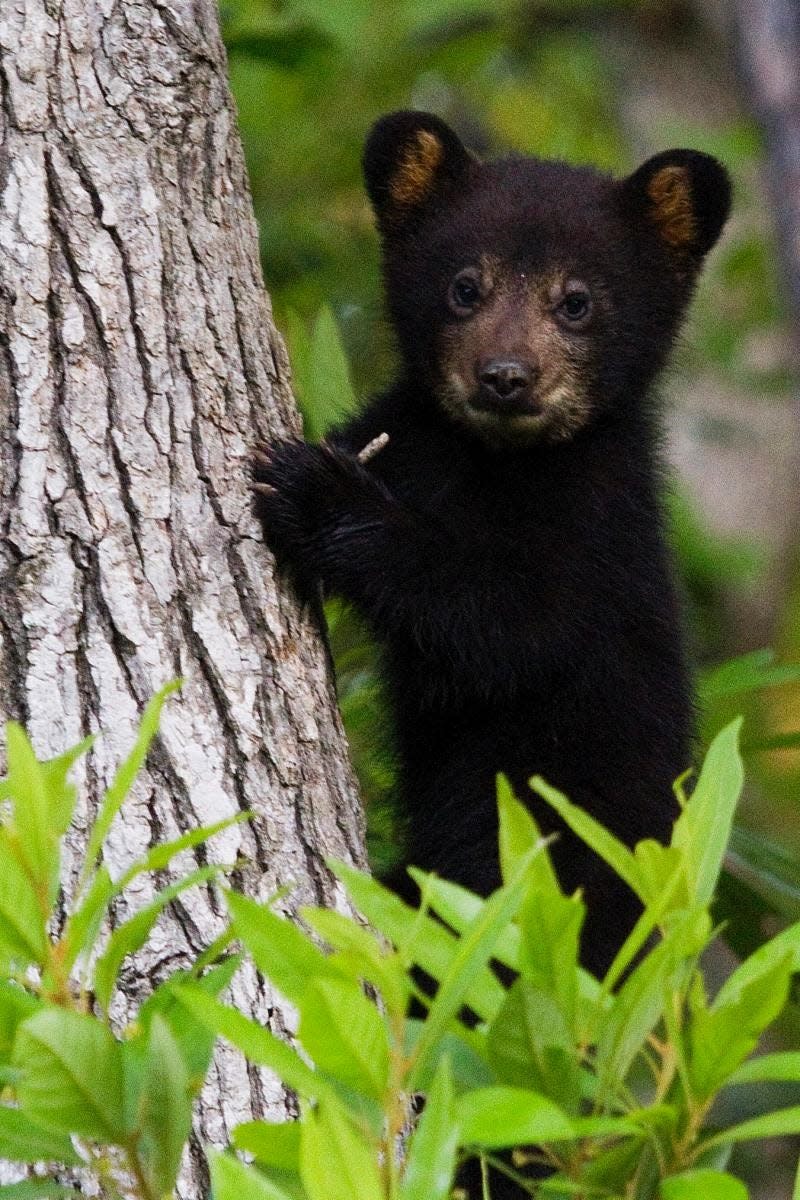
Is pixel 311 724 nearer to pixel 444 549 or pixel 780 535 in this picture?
pixel 444 549

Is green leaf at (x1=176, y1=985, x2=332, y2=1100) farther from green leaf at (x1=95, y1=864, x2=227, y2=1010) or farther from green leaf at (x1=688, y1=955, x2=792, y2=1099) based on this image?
green leaf at (x1=688, y1=955, x2=792, y2=1099)

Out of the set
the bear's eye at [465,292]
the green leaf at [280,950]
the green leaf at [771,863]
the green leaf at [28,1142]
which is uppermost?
the bear's eye at [465,292]

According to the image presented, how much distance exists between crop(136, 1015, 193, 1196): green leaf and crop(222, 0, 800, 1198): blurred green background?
252 cm

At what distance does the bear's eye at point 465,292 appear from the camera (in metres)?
4.70

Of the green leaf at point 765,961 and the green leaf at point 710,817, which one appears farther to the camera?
the green leaf at point 710,817

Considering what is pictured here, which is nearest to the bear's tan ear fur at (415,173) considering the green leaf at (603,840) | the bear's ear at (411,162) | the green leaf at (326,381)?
the bear's ear at (411,162)

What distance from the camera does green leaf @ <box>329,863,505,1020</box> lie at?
1.79 meters

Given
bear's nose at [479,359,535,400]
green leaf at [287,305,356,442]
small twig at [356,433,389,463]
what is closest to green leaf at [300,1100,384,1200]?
small twig at [356,433,389,463]

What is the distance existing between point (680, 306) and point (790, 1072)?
3.40 m

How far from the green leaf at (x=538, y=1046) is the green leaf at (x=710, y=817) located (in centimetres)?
24

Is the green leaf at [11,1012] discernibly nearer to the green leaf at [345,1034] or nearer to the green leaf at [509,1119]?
the green leaf at [345,1034]

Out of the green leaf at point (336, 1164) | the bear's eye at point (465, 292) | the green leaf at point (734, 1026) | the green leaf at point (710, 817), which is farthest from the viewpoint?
the bear's eye at point (465, 292)

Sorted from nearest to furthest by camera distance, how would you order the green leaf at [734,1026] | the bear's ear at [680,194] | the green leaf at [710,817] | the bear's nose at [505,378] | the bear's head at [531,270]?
the green leaf at [734,1026], the green leaf at [710,817], the bear's nose at [505,378], the bear's head at [531,270], the bear's ear at [680,194]

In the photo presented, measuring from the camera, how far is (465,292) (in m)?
4.73
